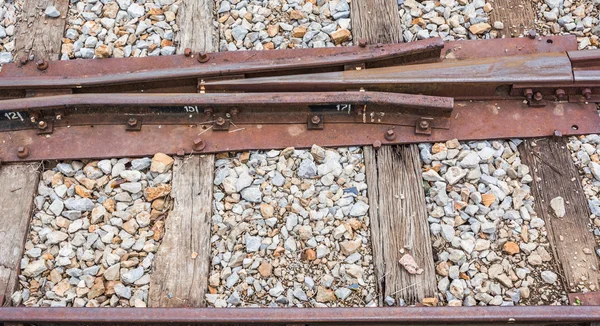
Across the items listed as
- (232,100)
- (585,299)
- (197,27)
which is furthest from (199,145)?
(585,299)

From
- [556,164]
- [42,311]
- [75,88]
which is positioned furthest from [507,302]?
[75,88]

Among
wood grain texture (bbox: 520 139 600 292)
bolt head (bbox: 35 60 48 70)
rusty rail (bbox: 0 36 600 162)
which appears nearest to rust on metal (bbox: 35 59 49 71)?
bolt head (bbox: 35 60 48 70)

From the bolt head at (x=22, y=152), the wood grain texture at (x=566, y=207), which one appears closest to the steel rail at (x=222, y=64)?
the bolt head at (x=22, y=152)

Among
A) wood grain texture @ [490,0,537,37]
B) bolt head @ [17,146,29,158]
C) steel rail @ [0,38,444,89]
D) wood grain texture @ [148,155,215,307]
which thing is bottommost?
wood grain texture @ [148,155,215,307]

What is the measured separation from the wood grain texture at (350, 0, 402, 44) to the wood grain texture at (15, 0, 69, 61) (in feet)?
7.59

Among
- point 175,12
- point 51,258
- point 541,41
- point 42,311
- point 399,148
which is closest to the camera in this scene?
point 42,311

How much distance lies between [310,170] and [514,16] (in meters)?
2.11

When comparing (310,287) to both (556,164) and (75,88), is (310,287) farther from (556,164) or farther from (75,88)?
A: (75,88)

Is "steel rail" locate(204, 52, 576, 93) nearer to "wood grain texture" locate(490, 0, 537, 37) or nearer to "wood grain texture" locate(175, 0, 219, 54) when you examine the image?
"wood grain texture" locate(490, 0, 537, 37)

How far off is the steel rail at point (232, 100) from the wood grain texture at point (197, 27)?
66 centimetres

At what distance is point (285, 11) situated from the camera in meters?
5.06

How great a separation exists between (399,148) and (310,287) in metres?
1.17

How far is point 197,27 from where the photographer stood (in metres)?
5.02

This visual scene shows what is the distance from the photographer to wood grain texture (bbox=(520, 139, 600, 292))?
153 inches
